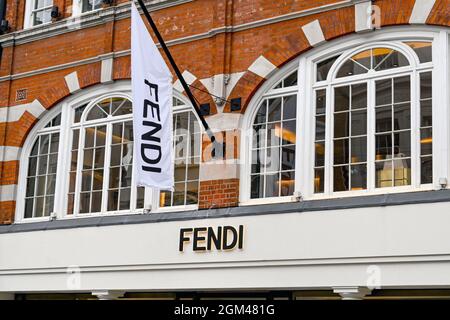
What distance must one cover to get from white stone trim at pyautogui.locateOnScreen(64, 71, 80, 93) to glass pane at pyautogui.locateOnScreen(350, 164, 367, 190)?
5389 mm

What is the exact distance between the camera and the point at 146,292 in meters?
12.5

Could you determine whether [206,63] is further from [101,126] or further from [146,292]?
[146,292]

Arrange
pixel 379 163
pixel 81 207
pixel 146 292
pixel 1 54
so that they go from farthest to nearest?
pixel 1 54, pixel 81 207, pixel 146 292, pixel 379 163

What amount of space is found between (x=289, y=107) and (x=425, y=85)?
6.82 ft

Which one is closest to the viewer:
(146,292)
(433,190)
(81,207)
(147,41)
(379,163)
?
(433,190)

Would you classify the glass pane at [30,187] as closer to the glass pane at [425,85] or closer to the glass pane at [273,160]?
the glass pane at [273,160]

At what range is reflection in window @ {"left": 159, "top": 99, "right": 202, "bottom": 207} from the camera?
12.4 meters

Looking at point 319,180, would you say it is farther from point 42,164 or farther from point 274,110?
point 42,164

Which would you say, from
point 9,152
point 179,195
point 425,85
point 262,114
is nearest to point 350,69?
point 425,85

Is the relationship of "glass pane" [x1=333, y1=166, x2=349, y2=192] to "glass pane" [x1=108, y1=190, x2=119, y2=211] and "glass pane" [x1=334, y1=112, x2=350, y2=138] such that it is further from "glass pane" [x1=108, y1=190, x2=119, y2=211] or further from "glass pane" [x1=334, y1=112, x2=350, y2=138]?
"glass pane" [x1=108, y1=190, x2=119, y2=211]

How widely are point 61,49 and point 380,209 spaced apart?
6898 millimetres

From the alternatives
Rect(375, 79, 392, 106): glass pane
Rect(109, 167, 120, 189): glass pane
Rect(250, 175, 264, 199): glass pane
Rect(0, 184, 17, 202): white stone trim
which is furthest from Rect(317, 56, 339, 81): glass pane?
Rect(0, 184, 17, 202): white stone trim
